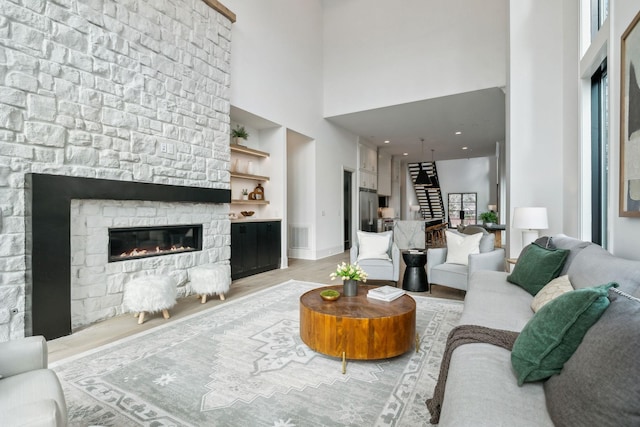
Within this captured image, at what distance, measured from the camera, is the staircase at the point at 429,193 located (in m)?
15.3

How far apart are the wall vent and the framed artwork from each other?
5.45 meters

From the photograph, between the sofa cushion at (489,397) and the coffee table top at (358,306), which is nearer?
the sofa cushion at (489,397)

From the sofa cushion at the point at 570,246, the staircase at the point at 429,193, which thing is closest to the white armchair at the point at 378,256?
the sofa cushion at the point at 570,246

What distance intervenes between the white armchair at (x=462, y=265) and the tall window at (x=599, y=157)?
3.15 ft

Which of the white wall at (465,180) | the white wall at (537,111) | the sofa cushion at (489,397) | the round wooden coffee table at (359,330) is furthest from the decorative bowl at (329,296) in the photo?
the white wall at (465,180)

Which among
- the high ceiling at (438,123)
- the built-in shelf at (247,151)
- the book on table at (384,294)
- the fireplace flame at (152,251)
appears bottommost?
the book on table at (384,294)

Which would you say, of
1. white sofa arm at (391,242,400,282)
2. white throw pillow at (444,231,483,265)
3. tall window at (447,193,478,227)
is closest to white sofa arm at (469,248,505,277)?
white throw pillow at (444,231,483,265)

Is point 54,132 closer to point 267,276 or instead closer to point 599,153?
point 267,276

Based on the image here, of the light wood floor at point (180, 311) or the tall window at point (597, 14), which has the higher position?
the tall window at point (597, 14)

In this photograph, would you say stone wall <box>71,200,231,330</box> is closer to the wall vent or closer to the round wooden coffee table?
the round wooden coffee table

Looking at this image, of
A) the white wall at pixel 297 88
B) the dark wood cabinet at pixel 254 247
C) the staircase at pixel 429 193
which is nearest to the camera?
the dark wood cabinet at pixel 254 247

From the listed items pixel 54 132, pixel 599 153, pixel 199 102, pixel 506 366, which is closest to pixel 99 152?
pixel 54 132

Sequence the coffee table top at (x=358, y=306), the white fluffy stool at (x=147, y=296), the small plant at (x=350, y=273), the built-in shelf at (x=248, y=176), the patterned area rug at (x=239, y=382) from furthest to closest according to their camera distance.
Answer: the built-in shelf at (x=248, y=176) < the white fluffy stool at (x=147, y=296) < the small plant at (x=350, y=273) < the coffee table top at (x=358, y=306) < the patterned area rug at (x=239, y=382)

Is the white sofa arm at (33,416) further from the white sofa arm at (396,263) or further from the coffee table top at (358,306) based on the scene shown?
the white sofa arm at (396,263)
